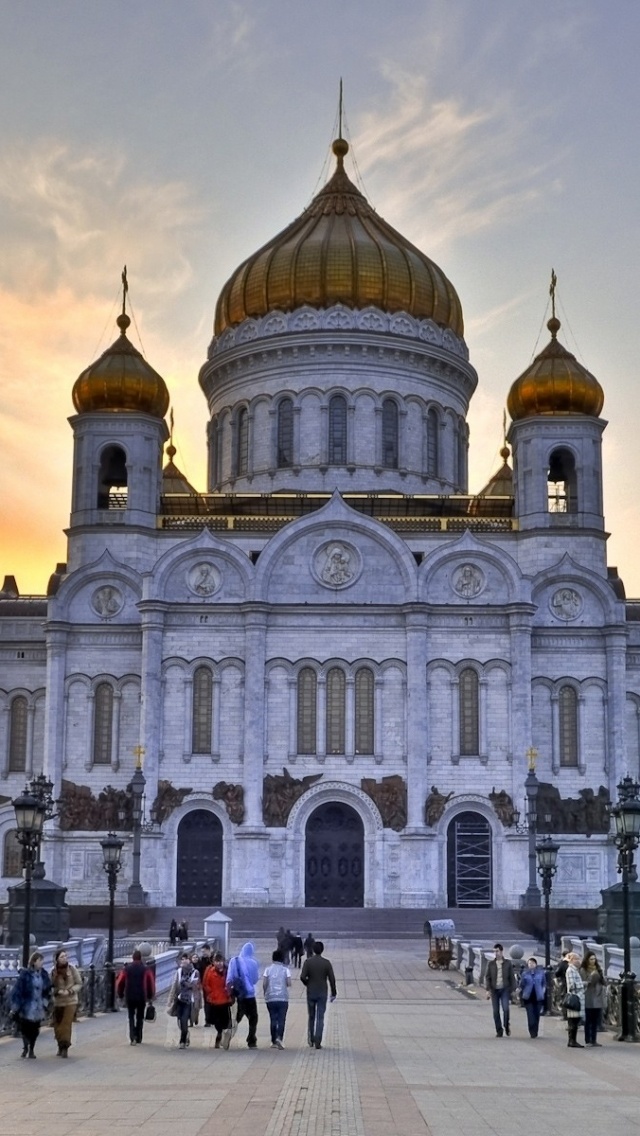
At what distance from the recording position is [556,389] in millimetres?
56844

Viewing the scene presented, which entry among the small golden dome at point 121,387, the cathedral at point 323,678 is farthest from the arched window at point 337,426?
the small golden dome at point 121,387

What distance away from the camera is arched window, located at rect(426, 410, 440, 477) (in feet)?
202

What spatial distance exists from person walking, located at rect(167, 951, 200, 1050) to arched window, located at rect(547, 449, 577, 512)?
36504 mm

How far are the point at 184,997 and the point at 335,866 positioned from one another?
101ft

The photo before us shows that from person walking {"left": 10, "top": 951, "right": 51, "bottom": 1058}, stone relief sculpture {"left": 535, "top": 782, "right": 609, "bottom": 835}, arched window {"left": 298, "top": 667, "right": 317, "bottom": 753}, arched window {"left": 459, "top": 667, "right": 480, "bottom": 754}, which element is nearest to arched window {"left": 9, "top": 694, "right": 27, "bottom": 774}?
arched window {"left": 298, "top": 667, "right": 317, "bottom": 753}

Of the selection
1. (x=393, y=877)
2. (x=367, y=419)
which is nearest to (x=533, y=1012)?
(x=393, y=877)

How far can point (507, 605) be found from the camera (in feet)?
176

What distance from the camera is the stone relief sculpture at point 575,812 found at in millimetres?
52844

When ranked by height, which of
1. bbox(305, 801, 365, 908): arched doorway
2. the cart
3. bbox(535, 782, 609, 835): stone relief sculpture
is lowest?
the cart

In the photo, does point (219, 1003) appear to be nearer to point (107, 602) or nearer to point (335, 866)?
point (335, 866)

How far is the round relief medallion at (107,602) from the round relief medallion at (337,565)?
662 centimetres

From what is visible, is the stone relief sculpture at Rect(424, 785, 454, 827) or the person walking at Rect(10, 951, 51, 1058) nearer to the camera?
the person walking at Rect(10, 951, 51, 1058)

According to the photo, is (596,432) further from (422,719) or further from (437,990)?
(437,990)

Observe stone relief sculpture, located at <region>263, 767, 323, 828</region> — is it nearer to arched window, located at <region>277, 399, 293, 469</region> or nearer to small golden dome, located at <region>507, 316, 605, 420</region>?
arched window, located at <region>277, 399, 293, 469</region>
